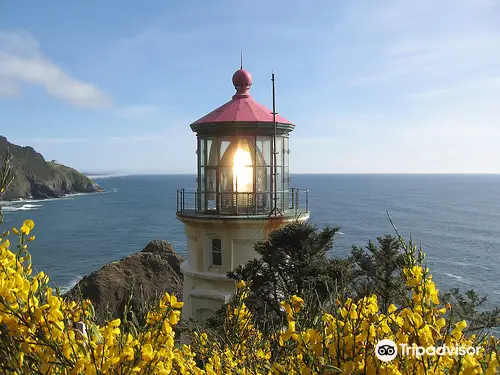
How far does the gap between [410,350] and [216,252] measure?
385 inches

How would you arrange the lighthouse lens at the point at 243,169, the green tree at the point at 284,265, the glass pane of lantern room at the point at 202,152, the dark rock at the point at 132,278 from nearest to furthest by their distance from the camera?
the green tree at the point at 284,265, the lighthouse lens at the point at 243,169, the glass pane of lantern room at the point at 202,152, the dark rock at the point at 132,278

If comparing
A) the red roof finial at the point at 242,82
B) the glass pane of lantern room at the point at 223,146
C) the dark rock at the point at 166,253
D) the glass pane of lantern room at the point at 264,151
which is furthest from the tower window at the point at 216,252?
the dark rock at the point at 166,253

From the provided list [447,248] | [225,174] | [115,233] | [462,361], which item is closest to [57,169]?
[115,233]

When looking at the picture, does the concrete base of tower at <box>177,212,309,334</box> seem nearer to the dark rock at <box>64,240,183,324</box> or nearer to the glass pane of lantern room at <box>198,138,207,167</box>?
the glass pane of lantern room at <box>198,138,207,167</box>

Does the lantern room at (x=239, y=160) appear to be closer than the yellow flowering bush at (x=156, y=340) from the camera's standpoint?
No

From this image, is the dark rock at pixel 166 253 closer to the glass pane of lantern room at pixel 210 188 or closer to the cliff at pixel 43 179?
the glass pane of lantern room at pixel 210 188

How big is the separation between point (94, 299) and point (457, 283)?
1162 inches

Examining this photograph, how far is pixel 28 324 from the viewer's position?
9.34 ft

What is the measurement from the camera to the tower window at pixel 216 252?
40.7 ft

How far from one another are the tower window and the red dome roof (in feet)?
10.3

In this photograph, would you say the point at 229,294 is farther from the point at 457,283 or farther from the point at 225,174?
the point at 457,283

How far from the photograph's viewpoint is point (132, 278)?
113 ft

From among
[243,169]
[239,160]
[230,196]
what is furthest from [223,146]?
[230,196]

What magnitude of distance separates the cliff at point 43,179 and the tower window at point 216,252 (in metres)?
119
